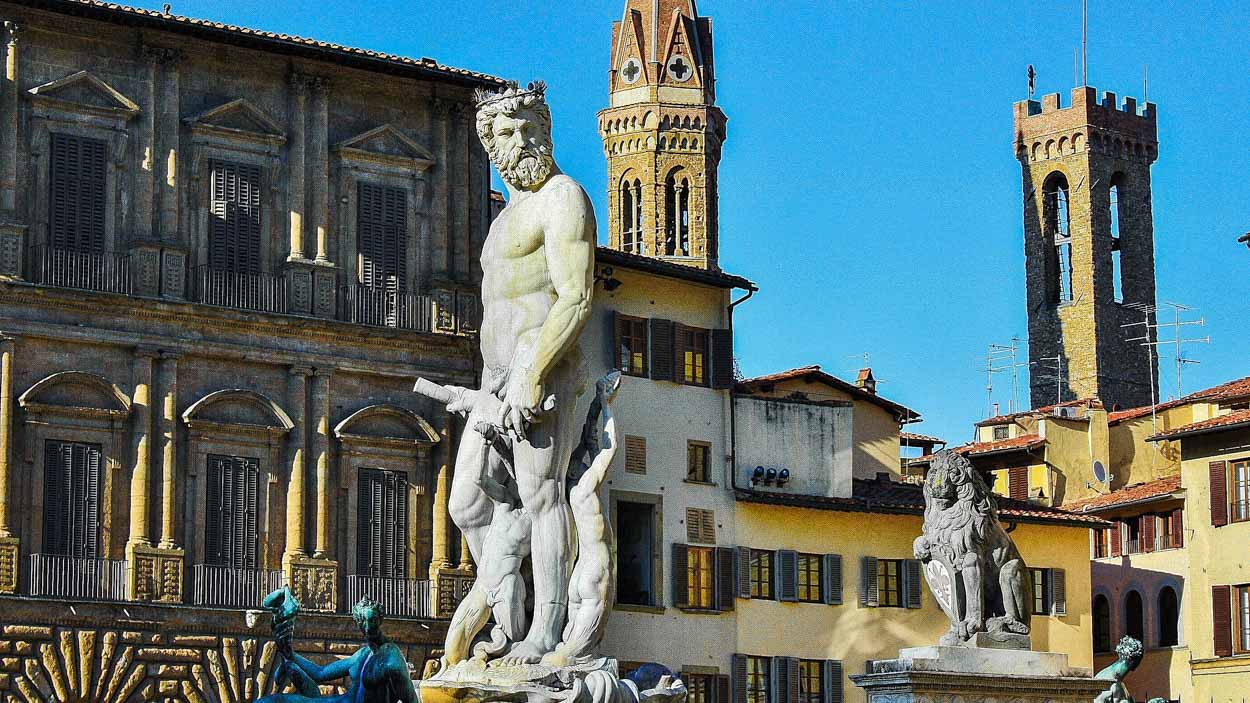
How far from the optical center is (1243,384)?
208 ft

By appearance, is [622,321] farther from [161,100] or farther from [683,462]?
[161,100]

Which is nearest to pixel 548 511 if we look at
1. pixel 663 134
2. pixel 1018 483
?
pixel 1018 483

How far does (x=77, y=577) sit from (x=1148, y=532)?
28.8 meters

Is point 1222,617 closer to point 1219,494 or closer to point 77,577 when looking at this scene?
point 1219,494

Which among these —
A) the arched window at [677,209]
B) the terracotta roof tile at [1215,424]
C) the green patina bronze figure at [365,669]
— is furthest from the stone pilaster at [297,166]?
the arched window at [677,209]

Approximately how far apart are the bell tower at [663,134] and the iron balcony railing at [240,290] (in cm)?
5247

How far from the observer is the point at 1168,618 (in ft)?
203

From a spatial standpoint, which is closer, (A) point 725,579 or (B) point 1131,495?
(A) point 725,579

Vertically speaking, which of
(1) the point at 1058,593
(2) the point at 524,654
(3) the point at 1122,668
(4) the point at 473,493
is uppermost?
(1) the point at 1058,593

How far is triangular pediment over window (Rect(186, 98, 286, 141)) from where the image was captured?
162 ft

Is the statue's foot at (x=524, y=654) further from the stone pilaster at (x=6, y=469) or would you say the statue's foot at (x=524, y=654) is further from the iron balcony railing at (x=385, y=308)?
the iron balcony railing at (x=385, y=308)

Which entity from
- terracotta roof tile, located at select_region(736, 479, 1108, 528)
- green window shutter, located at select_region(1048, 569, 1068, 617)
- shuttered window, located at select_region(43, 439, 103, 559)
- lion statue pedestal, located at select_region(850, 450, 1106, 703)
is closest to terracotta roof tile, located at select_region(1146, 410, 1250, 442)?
terracotta roof tile, located at select_region(736, 479, 1108, 528)

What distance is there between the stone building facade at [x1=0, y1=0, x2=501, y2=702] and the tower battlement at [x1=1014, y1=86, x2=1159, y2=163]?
70.0 m

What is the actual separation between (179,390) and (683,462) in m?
11.7
